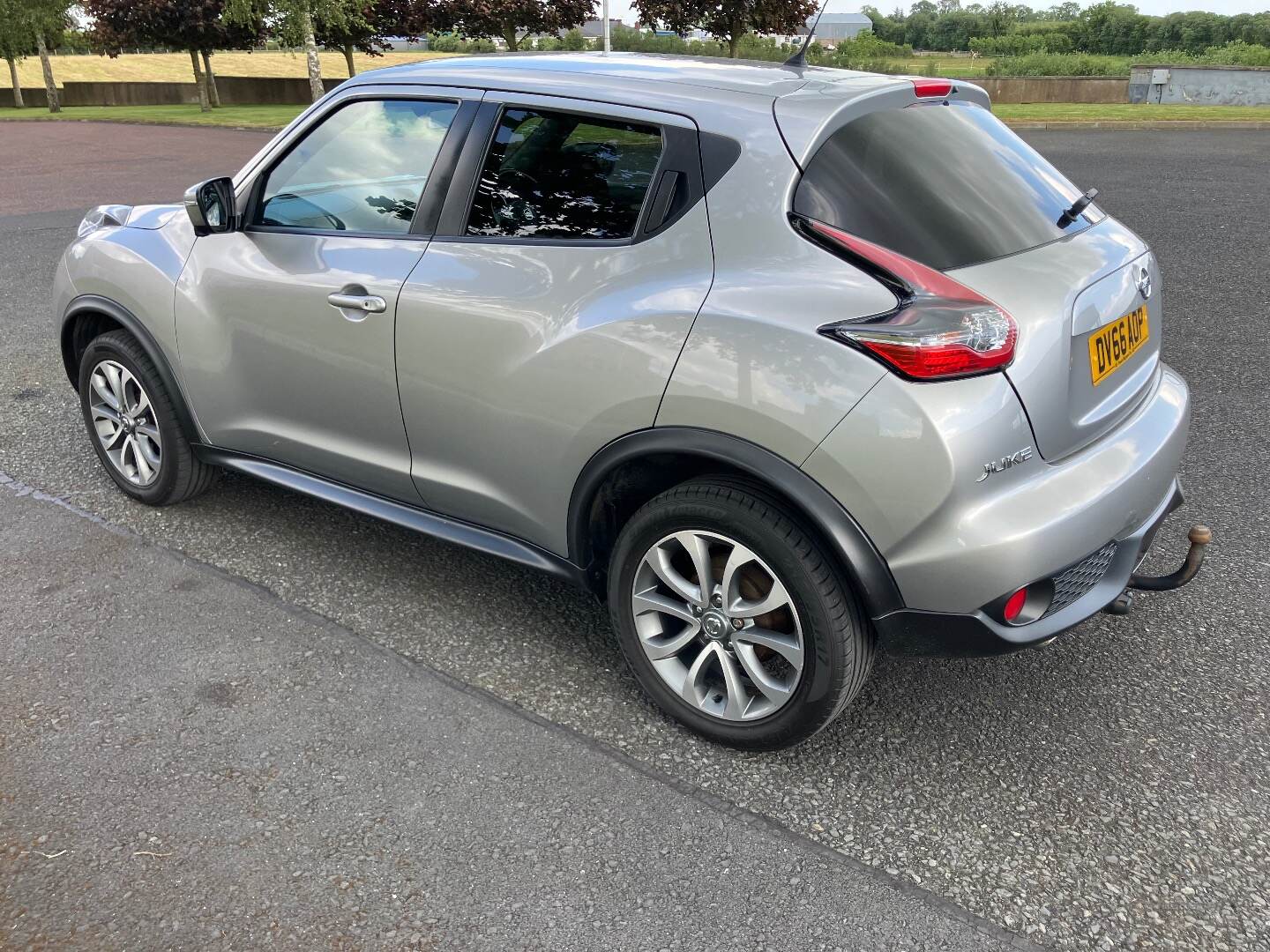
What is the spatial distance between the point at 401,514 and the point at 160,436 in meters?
1.30

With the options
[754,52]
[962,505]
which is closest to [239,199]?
[962,505]

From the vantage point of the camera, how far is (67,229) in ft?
36.3

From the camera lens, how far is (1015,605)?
2.45 m

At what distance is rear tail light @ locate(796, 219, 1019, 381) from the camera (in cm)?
231

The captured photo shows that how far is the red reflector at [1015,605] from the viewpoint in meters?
2.43

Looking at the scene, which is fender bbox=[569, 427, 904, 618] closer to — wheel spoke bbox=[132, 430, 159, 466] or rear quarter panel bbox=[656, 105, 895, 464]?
rear quarter panel bbox=[656, 105, 895, 464]

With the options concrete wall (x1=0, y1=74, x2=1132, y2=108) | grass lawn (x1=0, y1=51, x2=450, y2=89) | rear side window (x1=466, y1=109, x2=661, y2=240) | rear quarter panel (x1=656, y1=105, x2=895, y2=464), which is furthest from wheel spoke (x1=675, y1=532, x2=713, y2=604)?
grass lawn (x1=0, y1=51, x2=450, y2=89)

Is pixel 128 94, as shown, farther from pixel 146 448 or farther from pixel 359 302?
pixel 359 302

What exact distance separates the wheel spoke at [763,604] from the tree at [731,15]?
30.8 metres

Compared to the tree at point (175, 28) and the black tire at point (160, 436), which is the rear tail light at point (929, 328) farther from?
the tree at point (175, 28)

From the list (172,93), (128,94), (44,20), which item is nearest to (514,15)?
(172,93)

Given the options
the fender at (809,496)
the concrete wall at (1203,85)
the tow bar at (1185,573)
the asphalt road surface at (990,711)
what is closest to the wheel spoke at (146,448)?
the asphalt road surface at (990,711)

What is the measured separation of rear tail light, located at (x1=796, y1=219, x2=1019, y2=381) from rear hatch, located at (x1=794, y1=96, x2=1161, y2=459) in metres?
0.05

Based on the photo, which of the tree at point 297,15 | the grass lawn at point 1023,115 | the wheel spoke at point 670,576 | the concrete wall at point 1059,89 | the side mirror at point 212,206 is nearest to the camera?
the wheel spoke at point 670,576
